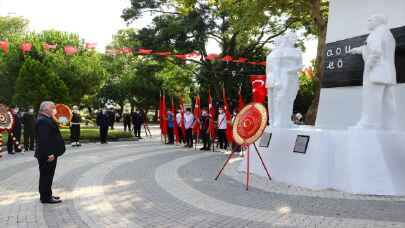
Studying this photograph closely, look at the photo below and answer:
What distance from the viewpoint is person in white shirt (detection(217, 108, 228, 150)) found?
1798 cm

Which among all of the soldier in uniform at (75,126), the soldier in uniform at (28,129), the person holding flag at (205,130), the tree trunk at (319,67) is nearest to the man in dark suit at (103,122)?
the soldier in uniform at (75,126)

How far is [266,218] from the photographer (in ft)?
21.7

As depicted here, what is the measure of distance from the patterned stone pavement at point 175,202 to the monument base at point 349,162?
11.4 inches

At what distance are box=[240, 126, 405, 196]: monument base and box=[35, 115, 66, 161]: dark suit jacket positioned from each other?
17.4 feet

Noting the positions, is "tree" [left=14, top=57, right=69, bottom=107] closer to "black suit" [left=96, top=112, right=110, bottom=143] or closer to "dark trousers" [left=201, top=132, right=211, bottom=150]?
"black suit" [left=96, top=112, right=110, bottom=143]

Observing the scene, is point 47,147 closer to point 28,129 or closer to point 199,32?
point 28,129

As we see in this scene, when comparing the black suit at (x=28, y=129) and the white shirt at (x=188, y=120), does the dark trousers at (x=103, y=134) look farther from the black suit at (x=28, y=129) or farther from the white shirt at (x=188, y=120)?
the black suit at (x=28, y=129)

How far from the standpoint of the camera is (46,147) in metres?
7.44

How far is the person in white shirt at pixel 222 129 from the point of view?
17984mm

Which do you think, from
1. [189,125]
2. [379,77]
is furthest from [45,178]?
[189,125]

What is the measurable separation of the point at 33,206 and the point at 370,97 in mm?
7304

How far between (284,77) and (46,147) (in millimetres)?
6517

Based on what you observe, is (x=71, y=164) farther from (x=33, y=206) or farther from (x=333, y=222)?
(x=333, y=222)

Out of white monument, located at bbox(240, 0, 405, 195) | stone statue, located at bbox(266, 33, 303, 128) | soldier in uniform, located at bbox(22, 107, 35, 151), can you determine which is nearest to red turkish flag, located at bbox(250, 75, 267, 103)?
soldier in uniform, located at bbox(22, 107, 35, 151)
